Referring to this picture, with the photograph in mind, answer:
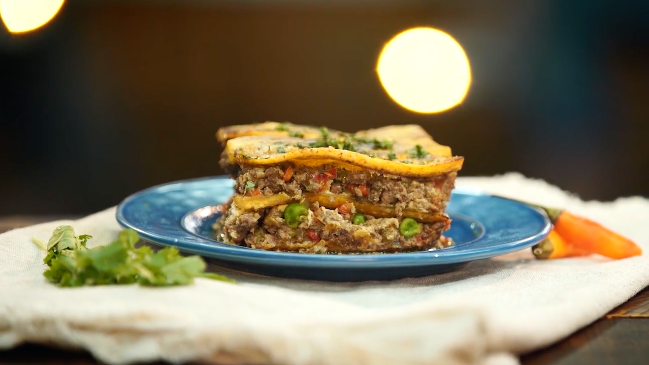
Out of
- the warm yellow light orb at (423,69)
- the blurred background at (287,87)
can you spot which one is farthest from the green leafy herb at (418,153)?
the warm yellow light orb at (423,69)

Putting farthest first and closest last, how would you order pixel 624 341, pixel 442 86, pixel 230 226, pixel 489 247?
pixel 442 86 < pixel 230 226 < pixel 489 247 < pixel 624 341

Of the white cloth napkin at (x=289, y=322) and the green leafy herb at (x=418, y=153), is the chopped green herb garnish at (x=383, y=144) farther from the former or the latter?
the white cloth napkin at (x=289, y=322)

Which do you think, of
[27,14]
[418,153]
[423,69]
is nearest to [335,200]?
[418,153]

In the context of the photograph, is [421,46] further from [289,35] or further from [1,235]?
[1,235]

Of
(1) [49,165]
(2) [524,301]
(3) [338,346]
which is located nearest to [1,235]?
(3) [338,346]

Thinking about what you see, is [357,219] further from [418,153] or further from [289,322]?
[289,322]

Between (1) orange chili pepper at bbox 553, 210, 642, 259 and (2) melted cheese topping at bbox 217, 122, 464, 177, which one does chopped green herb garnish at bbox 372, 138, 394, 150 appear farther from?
(1) orange chili pepper at bbox 553, 210, 642, 259
